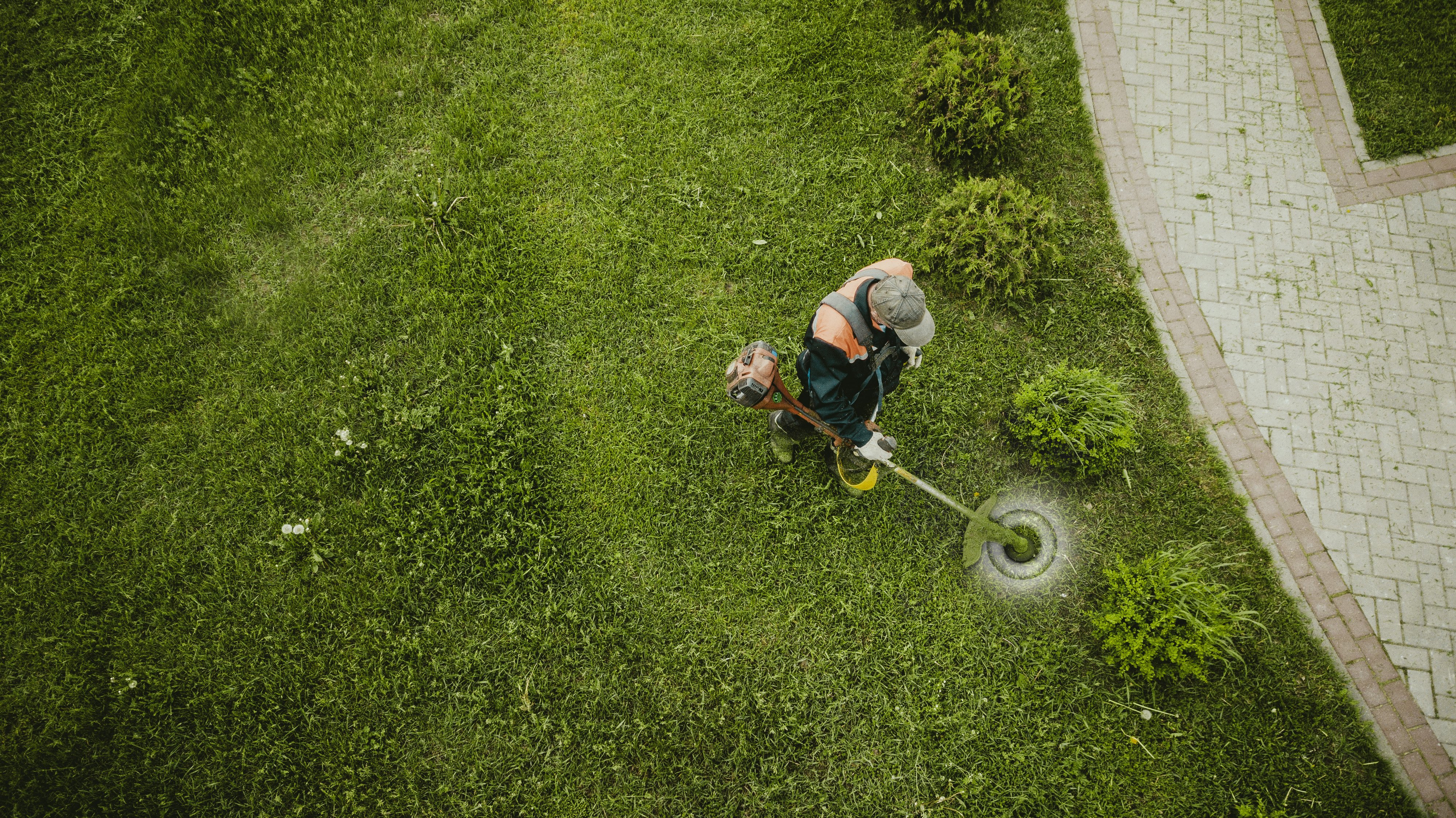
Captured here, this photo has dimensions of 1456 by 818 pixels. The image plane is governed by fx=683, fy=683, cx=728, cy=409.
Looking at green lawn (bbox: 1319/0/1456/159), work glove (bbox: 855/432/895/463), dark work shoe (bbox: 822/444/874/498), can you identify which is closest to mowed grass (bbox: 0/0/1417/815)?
dark work shoe (bbox: 822/444/874/498)

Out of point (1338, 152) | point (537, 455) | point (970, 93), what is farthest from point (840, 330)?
point (1338, 152)

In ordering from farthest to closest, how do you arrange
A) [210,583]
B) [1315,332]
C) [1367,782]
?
1. [1315,332]
2. [210,583]
3. [1367,782]

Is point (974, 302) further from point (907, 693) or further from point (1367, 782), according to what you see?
point (1367, 782)

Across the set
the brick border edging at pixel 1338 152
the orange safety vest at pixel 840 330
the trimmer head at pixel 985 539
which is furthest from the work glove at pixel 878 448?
the brick border edging at pixel 1338 152

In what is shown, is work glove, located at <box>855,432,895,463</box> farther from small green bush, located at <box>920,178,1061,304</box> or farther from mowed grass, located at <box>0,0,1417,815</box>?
small green bush, located at <box>920,178,1061,304</box>

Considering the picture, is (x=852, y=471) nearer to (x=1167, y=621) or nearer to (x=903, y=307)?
(x=903, y=307)

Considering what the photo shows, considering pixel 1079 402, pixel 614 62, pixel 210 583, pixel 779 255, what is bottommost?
pixel 210 583

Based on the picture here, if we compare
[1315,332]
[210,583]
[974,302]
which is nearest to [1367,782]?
[1315,332]
